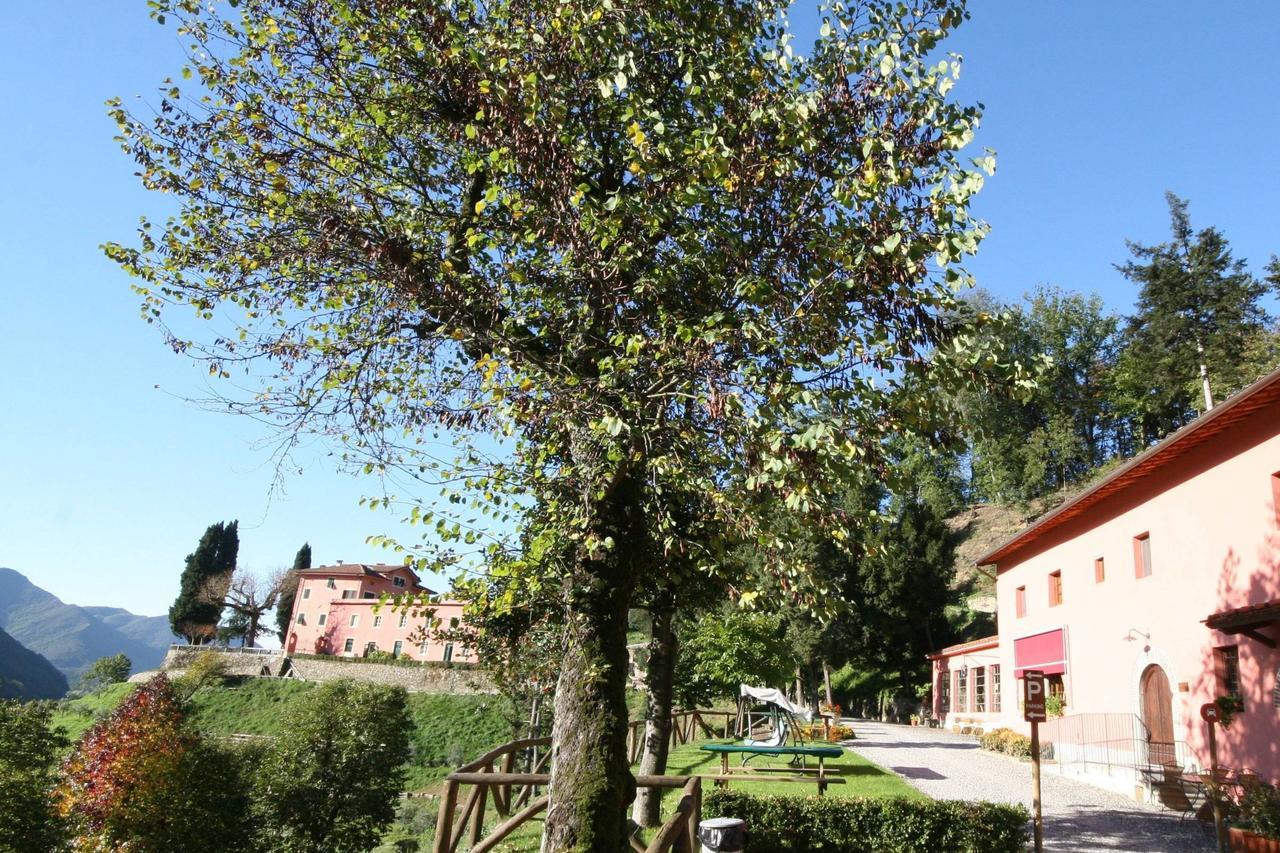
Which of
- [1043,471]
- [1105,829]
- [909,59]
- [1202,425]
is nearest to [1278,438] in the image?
[1202,425]

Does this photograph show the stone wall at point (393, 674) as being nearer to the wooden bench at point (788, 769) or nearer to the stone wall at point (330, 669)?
the stone wall at point (330, 669)

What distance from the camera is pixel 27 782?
19812 millimetres

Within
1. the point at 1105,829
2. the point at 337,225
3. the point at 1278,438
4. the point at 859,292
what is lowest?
the point at 1105,829

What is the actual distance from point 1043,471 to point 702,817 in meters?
45.9

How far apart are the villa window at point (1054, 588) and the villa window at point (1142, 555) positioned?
4.69 metres

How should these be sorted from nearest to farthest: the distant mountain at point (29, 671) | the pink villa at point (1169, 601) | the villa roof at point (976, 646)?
the pink villa at point (1169, 601) → the villa roof at point (976, 646) → the distant mountain at point (29, 671)

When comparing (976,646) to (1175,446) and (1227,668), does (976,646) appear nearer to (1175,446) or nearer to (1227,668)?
(1227,668)

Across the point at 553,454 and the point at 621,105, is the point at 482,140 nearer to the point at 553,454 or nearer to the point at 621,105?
the point at 621,105

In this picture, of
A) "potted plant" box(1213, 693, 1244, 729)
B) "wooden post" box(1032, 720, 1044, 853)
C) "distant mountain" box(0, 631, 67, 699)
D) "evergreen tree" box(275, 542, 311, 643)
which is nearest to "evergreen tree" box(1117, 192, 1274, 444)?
"potted plant" box(1213, 693, 1244, 729)

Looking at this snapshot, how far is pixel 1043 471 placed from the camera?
1934 inches

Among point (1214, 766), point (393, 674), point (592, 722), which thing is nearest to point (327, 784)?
point (592, 722)

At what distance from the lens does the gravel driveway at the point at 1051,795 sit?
11.6m

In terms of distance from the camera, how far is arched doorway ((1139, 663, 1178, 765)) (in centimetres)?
1527

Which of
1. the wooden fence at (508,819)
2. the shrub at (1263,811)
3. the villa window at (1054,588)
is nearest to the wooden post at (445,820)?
the wooden fence at (508,819)
